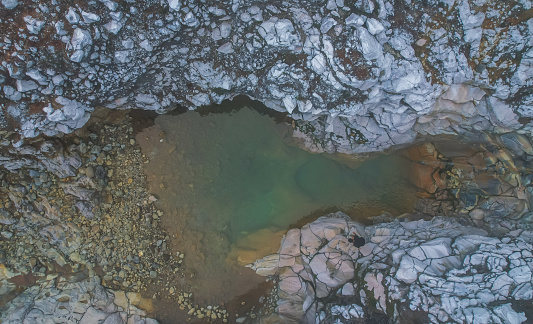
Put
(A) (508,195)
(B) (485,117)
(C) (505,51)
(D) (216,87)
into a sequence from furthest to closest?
(A) (508,195), (D) (216,87), (B) (485,117), (C) (505,51)

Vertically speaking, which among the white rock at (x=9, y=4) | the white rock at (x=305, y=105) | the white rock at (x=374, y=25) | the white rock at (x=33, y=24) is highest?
the white rock at (x=374, y=25)

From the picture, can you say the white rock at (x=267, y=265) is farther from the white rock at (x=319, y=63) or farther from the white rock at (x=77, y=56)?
the white rock at (x=77, y=56)

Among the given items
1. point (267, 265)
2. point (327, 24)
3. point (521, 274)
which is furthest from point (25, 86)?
point (521, 274)

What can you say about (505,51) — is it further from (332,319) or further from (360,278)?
(332,319)

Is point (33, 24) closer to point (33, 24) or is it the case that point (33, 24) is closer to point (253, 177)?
point (33, 24)

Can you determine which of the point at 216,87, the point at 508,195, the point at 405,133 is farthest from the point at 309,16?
the point at 508,195

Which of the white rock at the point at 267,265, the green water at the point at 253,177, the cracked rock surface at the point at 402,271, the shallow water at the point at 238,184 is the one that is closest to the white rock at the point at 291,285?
the cracked rock surface at the point at 402,271
